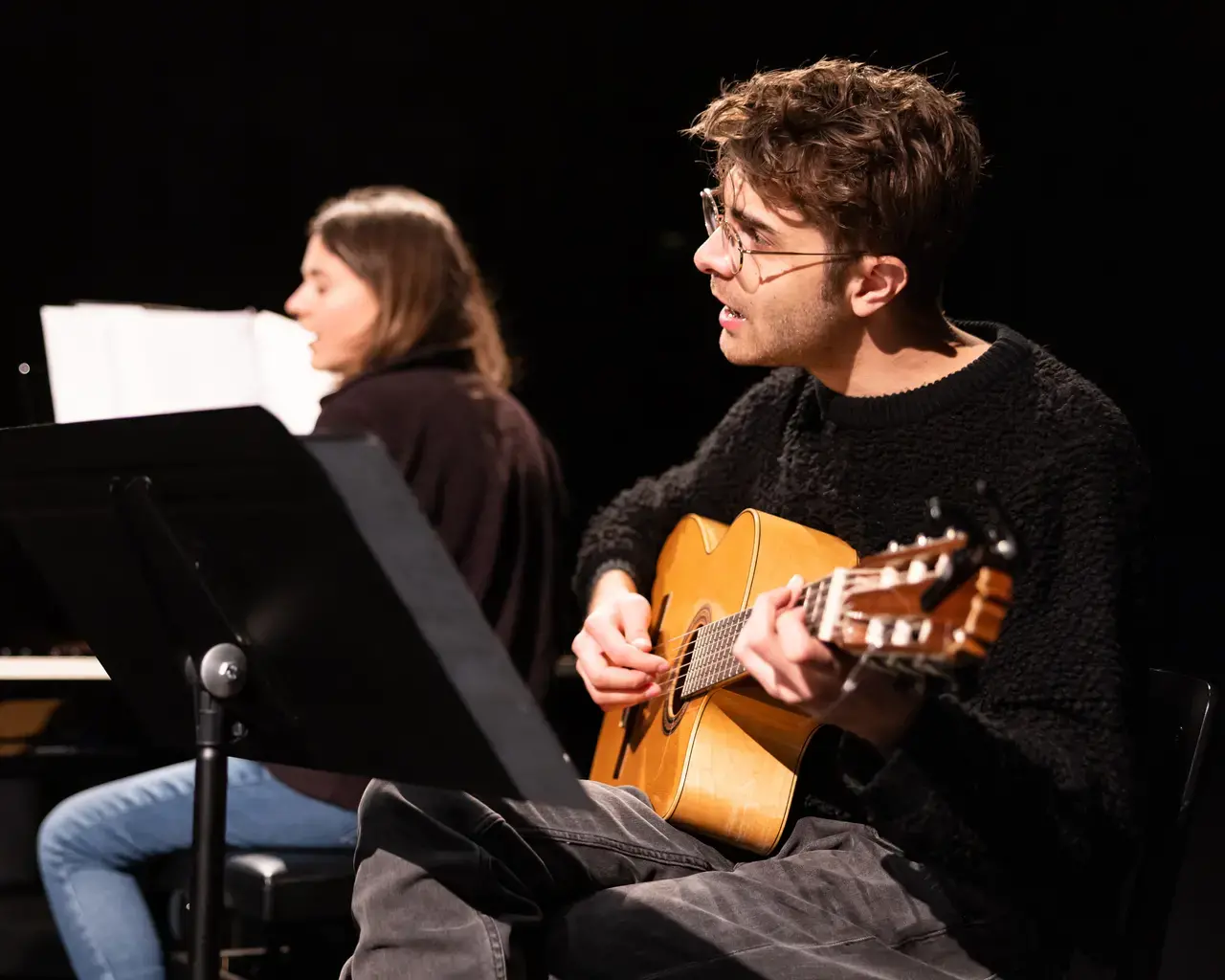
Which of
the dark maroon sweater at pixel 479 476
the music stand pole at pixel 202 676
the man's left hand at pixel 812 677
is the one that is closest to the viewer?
the man's left hand at pixel 812 677

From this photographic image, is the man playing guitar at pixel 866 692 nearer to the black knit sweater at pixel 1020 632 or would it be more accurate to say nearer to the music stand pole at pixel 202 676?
the black knit sweater at pixel 1020 632

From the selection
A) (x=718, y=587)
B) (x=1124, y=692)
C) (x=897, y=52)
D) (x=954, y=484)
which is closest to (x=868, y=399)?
(x=954, y=484)

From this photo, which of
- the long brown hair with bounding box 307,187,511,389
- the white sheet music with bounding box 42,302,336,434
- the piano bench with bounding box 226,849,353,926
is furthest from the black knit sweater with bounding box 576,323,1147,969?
the white sheet music with bounding box 42,302,336,434

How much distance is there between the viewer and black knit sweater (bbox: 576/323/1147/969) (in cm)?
127

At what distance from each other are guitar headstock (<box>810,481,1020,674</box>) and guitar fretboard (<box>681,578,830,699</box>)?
328mm

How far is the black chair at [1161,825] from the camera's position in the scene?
1411mm

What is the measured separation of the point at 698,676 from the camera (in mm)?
1595

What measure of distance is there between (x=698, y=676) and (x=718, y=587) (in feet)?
0.46

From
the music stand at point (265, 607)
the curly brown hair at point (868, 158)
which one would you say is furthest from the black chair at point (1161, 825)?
the music stand at point (265, 607)

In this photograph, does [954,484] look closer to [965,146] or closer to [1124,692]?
[1124,692]

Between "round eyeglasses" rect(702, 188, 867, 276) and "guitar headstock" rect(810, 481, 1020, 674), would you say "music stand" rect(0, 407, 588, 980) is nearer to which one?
"guitar headstock" rect(810, 481, 1020, 674)

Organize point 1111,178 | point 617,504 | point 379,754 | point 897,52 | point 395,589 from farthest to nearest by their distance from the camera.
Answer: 1. point 897,52
2. point 1111,178
3. point 617,504
4. point 379,754
5. point 395,589

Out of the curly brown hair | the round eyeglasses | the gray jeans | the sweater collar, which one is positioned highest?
the curly brown hair

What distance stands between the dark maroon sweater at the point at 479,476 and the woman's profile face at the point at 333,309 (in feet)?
0.57
